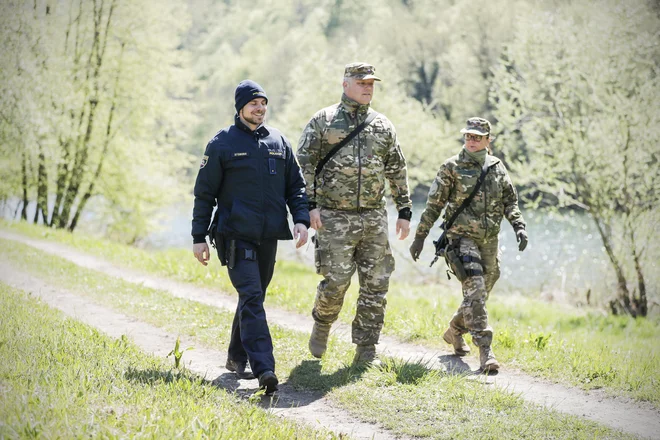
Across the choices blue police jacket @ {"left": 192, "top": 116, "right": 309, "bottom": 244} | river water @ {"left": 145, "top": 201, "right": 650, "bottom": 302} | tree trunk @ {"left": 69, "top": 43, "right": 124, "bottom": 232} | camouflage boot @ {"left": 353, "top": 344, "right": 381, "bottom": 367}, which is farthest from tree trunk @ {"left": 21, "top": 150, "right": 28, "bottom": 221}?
camouflage boot @ {"left": 353, "top": 344, "right": 381, "bottom": 367}

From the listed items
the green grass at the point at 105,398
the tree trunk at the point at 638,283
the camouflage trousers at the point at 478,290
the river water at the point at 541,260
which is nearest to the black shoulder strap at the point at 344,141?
the camouflage trousers at the point at 478,290

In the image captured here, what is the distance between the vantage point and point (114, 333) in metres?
7.34

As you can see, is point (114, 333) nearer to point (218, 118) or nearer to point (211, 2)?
point (218, 118)

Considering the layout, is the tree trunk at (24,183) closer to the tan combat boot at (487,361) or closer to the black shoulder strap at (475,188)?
the black shoulder strap at (475,188)

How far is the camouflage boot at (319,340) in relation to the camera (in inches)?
249

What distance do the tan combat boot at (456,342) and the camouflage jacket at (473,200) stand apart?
111 cm

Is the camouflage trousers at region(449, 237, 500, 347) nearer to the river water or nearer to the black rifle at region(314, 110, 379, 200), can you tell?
the black rifle at region(314, 110, 379, 200)

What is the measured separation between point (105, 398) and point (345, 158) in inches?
121

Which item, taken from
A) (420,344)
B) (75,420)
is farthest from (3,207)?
(75,420)

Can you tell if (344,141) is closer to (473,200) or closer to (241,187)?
(241,187)

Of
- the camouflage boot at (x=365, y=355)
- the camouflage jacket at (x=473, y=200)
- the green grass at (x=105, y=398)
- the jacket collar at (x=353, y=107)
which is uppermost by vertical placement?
the jacket collar at (x=353, y=107)

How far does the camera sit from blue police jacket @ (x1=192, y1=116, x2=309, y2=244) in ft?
17.1

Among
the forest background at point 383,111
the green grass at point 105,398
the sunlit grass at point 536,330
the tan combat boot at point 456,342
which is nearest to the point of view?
the green grass at point 105,398

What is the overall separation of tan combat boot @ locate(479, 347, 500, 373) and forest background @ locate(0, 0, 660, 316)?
8826mm
